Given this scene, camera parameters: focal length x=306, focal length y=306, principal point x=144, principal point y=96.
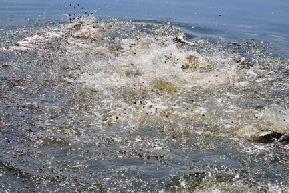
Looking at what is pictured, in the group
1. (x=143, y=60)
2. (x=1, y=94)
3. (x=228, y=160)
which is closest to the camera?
(x=228, y=160)

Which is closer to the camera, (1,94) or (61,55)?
(1,94)

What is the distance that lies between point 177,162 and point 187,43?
1286 cm

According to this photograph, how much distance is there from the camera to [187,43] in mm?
20656

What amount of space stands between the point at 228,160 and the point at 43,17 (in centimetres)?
A: 2141

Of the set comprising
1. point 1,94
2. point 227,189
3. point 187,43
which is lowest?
point 227,189

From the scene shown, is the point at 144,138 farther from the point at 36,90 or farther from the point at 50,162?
the point at 36,90

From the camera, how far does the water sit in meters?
8.55

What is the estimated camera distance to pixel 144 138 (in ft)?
34.2

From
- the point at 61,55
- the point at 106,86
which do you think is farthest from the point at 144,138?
the point at 61,55

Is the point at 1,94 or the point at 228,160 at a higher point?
the point at 1,94

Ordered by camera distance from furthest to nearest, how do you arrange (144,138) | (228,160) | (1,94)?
(1,94) → (144,138) → (228,160)

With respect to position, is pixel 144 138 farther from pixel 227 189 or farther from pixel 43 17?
pixel 43 17

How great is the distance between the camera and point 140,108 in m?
12.3

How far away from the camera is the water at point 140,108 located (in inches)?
336
